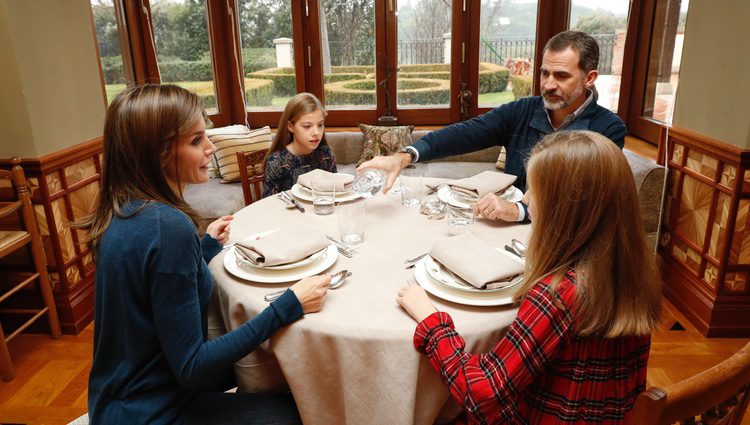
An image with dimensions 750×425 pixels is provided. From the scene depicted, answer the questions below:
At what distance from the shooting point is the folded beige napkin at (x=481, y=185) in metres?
1.77

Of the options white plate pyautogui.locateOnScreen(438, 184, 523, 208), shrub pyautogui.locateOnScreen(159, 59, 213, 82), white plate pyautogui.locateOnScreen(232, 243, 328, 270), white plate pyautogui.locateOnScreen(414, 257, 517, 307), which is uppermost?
shrub pyautogui.locateOnScreen(159, 59, 213, 82)

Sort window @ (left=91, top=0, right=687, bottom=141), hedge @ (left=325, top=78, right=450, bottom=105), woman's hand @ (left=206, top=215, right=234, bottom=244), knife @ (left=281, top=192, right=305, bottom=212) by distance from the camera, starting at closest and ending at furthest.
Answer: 1. woman's hand @ (left=206, top=215, right=234, bottom=244)
2. knife @ (left=281, top=192, right=305, bottom=212)
3. window @ (left=91, top=0, right=687, bottom=141)
4. hedge @ (left=325, top=78, right=450, bottom=105)

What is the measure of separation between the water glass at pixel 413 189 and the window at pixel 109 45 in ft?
7.91

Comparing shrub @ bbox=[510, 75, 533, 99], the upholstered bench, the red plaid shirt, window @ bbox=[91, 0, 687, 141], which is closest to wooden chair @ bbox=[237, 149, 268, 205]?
the upholstered bench

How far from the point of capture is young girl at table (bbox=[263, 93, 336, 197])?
8.69ft

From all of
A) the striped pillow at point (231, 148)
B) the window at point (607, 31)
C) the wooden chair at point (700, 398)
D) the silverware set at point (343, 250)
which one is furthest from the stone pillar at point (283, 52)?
the wooden chair at point (700, 398)

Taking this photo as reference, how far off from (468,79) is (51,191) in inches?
126

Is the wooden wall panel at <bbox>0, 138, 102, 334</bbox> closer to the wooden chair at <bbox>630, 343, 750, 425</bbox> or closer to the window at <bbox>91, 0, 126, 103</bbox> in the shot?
the window at <bbox>91, 0, 126, 103</bbox>

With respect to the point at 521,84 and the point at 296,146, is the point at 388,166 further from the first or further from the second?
the point at 521,84

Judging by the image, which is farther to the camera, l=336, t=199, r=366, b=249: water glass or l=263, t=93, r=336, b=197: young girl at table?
l=263, t=93, r=336, b=197: young girl at table

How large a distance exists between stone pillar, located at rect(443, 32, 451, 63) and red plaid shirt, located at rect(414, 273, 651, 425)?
368cm

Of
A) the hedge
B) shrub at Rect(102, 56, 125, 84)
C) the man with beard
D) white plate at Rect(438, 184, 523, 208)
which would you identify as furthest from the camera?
the hedge

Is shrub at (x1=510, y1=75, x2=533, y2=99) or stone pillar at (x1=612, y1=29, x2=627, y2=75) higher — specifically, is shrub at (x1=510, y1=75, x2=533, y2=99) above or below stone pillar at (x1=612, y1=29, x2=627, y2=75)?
below

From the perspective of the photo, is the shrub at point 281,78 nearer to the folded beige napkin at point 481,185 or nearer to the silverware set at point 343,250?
the folded beige napkin at point 481,185
